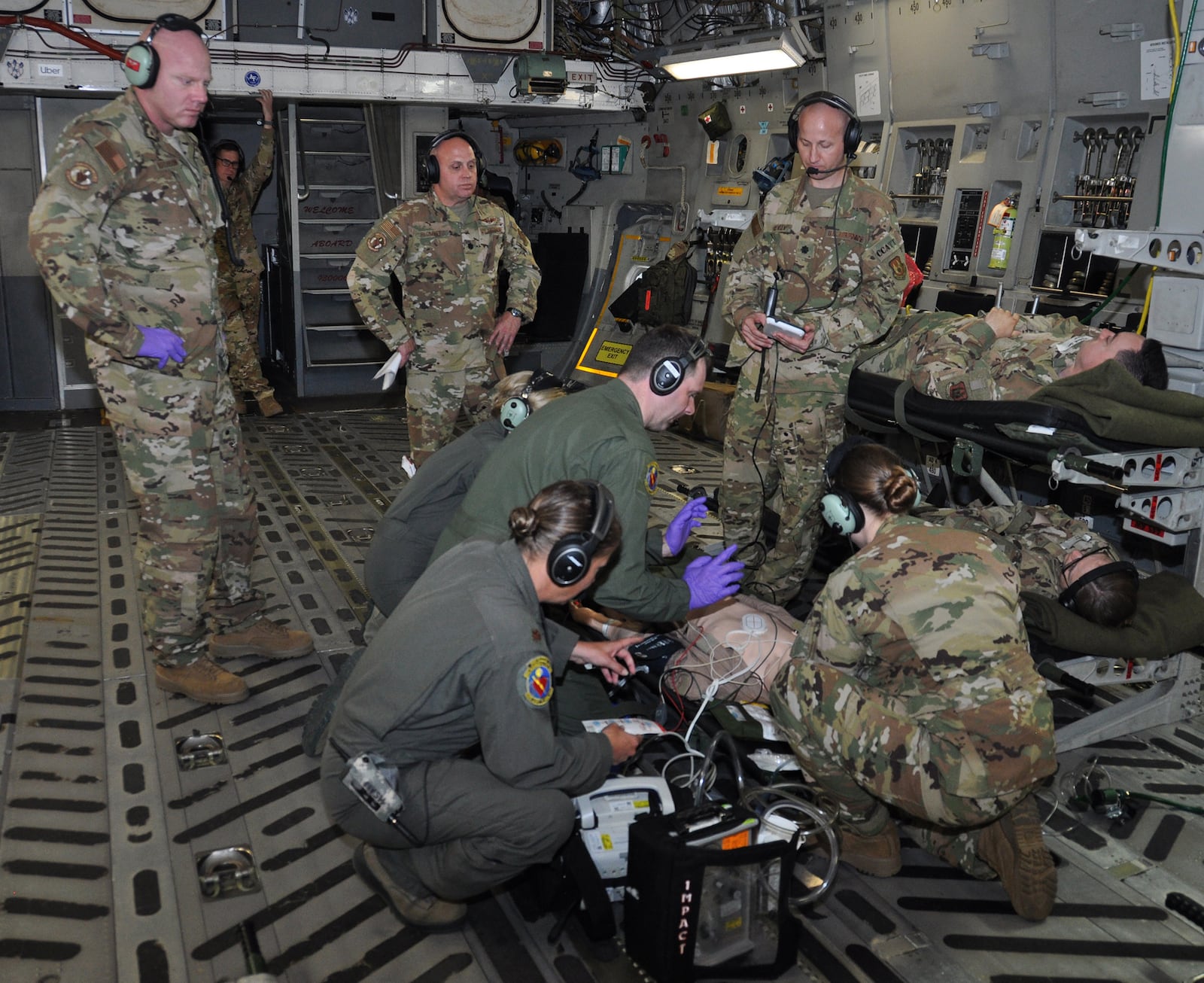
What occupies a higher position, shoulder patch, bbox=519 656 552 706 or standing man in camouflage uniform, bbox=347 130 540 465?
standing man in camouflage uniform, bbox=347 130 540 465

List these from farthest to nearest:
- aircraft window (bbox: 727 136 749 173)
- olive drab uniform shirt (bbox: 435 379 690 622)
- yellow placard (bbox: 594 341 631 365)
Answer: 1. yellow placard (bbox: 594 341 631 365)
2. aircraft window (bbox: 727 136 749 173)
3. olive drab uniform shirt (bbox: 435 379 690 622)

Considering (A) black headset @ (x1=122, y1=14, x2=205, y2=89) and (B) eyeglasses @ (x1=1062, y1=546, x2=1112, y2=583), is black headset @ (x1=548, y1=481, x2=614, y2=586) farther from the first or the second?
(A) black headset @ (x1=122, y1=14, x2=205, y2=89)

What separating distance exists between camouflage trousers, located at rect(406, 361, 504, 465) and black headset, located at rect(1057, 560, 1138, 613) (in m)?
2.78

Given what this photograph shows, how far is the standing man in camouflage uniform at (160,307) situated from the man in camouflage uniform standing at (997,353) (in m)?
2.79

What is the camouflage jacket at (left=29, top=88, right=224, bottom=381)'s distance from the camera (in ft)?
10.8

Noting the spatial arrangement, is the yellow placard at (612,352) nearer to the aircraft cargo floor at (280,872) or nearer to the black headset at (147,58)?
the aircraft cargo floor at (280,872)

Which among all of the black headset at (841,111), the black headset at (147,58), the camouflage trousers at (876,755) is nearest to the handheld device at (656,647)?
the camouflage trousers at (876,755)

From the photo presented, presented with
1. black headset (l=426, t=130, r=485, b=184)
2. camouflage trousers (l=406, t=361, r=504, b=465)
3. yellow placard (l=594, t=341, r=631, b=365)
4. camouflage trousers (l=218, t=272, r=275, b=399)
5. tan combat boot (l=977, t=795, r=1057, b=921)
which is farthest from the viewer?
yellow placard (l=594, t=341, r=631, b=365)

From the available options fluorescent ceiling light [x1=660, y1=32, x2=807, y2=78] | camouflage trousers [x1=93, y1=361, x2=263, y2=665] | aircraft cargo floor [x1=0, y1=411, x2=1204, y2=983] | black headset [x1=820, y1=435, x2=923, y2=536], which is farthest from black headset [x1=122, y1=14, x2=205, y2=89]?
fluorescent ceiling light [x1=660, y1=32, x2=807, y2=78]

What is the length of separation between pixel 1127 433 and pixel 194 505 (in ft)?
10.4

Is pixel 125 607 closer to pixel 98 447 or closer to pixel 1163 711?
pixel 98 447

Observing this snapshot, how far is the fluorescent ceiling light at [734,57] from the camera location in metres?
6.34

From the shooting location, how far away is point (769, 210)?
4688mm

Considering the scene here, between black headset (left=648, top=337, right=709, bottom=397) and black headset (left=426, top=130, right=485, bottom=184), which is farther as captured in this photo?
black headset (left=426, top=130, right=485, bottom=184)
